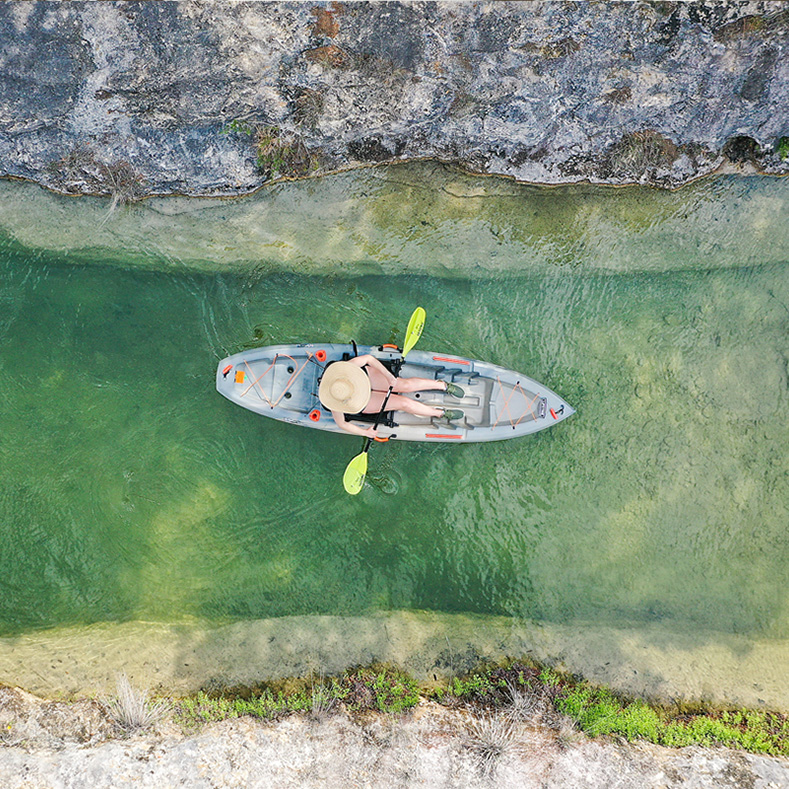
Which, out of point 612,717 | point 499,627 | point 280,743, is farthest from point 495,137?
point 280,743

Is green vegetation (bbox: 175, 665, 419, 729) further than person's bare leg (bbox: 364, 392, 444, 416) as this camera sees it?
Yes

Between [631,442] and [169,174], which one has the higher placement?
[169,174]

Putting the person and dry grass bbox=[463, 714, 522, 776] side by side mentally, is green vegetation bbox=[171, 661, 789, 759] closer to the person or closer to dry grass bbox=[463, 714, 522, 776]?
dry grass bbox=[463, 714, 522, 776]

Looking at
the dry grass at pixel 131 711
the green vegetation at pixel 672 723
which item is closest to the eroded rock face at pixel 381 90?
the dry grass at pixel 131 711

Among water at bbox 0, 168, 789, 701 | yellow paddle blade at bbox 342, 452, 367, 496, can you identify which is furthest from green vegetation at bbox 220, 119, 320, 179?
yellow paddle blade at bbox 342, 452, 367, 496

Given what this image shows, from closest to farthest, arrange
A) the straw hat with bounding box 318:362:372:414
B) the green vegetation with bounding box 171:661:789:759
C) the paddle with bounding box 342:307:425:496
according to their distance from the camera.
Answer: the straw hat with bounding box 318:362:372:414 → the paddle with bounding box 342:307:425:496 → the green vegetation with bounding box 171:661:789:759

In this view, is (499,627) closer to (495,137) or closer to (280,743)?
(280,743)

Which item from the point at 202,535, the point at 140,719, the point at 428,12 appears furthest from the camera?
the point at 202,535

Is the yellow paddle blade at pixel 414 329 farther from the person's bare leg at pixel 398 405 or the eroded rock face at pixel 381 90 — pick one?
the eroded rock face at pixel 381 90
